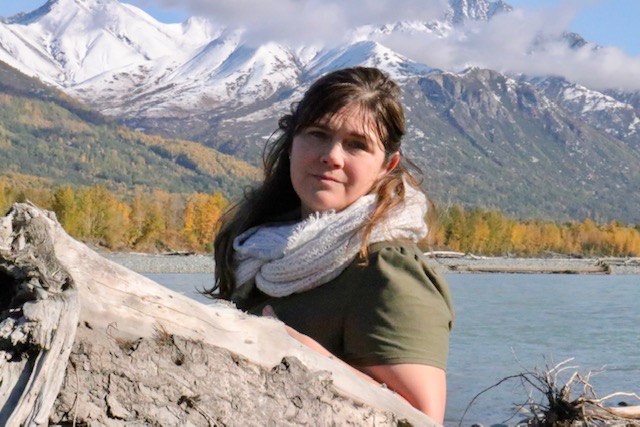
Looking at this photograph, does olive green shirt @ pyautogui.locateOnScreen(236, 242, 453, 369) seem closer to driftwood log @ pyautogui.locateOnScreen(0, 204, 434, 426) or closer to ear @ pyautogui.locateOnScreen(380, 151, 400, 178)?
driftwood log @ pyautogui.locateOnScreen(0, 204, 434, 426)

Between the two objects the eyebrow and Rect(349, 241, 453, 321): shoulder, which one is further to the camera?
the eyebrow

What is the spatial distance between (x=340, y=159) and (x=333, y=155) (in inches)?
0.9

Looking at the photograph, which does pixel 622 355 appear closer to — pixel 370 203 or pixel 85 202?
pixel 370 203

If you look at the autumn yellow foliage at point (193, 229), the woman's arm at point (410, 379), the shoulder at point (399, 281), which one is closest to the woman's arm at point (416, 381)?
the woman's arm at point (410, 379)

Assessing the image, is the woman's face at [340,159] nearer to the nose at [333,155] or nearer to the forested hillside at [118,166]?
the nose at [333,155]

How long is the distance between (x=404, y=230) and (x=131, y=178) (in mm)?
179762

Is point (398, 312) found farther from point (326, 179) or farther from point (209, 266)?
point (209, 266)

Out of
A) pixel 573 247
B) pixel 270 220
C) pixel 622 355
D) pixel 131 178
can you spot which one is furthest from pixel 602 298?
pixel 131 178

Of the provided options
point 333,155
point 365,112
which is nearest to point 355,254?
point 333,155

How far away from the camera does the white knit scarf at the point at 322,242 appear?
2420mm

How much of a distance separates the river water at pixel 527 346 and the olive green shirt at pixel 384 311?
2728 millimetres

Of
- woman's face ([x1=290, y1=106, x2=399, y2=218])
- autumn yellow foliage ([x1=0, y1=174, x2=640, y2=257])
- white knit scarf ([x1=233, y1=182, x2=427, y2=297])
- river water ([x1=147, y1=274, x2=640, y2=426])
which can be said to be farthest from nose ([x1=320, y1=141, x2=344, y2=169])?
autumn yellow foliage ([x1=0, y1=174, x2=640, y2=257])

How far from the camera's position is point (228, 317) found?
2.25m

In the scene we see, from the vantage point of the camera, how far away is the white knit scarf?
242cm
